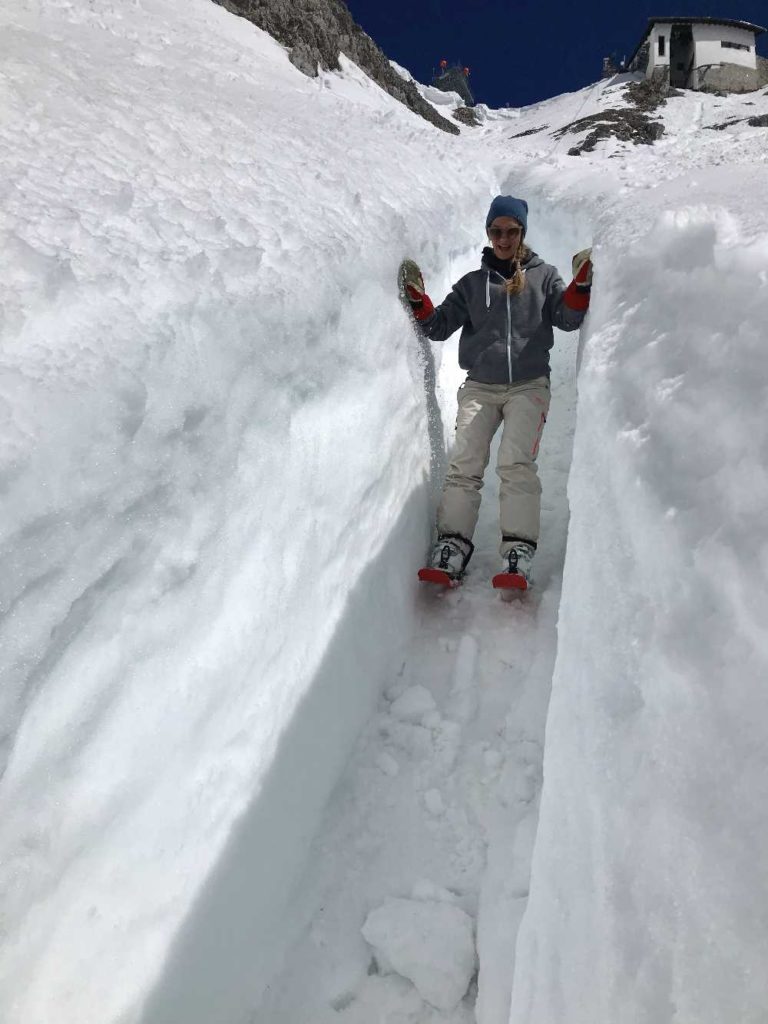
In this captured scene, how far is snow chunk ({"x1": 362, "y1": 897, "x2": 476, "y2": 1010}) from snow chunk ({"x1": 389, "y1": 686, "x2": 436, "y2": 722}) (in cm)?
61

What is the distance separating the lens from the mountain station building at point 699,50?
31703 mm

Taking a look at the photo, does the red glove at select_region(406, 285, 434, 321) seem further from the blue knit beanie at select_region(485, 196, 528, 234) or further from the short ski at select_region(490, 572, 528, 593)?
the short ski at select_region(490, 572, 528, 593)

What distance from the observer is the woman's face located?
3018 millimetres

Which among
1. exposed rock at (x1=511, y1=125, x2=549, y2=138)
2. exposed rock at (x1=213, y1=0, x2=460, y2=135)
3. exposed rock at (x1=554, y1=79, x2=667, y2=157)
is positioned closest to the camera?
exposed rock at (x1=213, y1=0, x2=460, y2=135)

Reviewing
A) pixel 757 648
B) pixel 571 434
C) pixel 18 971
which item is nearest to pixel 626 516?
pixel 757 648

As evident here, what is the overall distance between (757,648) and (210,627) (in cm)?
116

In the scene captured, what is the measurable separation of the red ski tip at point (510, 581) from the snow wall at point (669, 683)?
2.89 feet

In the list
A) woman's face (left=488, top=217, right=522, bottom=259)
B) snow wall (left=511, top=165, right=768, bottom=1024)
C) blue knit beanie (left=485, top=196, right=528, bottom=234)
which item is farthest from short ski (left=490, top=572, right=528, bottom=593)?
blue knit beanie (left=485, top=196, right=528, bottom=234)

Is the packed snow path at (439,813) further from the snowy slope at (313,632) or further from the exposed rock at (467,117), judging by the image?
the exposed rock at (467,117)

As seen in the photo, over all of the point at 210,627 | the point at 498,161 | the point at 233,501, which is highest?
the point at 498,161

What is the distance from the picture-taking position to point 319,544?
1958mm

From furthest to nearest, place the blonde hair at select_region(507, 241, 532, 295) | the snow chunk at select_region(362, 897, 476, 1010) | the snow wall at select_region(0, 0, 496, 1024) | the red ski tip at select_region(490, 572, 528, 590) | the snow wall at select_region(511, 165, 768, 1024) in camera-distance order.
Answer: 1. the blonde hair at select_region(507, 241, 532, 295)
2. the red ski tip at select_region(490, 572, 528, 590)
3. the snow chunk at select_region(362, 897, 476, 1010)
4. the snow wall at select_region(0, 0, 496, 1024)
5. the snow wall at select_region(511, 165, 768, 1024)

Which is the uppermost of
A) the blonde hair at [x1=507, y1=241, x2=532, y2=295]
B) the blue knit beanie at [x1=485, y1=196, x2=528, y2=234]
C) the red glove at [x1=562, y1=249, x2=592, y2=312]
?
the blue knit beanie at [x1=485, y1=196, x2=528, y2=234]

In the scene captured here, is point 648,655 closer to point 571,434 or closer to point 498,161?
point 571,434
